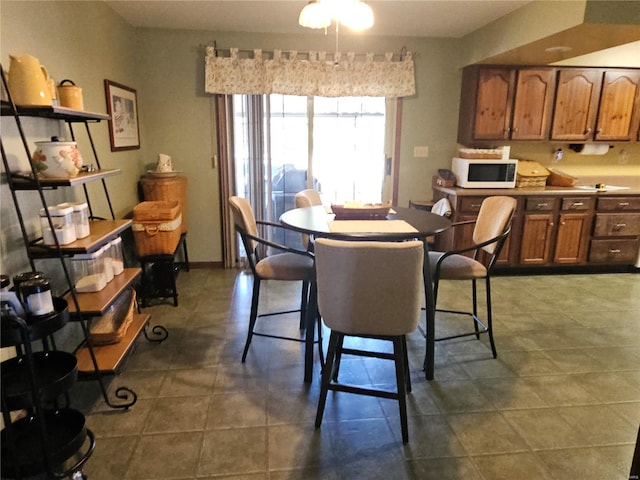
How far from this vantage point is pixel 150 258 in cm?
341

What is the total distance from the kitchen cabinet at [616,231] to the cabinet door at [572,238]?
80 mm

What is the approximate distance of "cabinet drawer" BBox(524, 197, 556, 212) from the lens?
4125mm

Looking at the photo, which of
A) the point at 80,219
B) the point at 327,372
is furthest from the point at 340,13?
the point at 327,372

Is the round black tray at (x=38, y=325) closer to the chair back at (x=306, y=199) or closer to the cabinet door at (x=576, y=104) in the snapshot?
the chair back at (x=306, y=199)

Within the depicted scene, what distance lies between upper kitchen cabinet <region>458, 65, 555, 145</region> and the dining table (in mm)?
2069

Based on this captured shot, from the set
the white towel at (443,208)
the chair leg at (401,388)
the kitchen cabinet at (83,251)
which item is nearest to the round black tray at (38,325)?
the kitchen cabinet at (83,251)

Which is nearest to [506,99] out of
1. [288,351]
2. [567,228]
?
[567,228]

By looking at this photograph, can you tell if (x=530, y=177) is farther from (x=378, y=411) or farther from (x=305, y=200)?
(x=378, y=411)

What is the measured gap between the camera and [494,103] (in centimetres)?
420

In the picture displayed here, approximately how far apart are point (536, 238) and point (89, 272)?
3862 millimetres

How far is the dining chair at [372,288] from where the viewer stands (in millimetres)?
1719

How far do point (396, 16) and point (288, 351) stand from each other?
283cm

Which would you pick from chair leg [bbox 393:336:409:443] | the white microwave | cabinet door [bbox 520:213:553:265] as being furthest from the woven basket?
cabinet door [bbox 520:213:553:265]

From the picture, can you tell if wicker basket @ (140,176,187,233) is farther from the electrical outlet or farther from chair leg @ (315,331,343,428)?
chair leg @ (315,331,343,428)
